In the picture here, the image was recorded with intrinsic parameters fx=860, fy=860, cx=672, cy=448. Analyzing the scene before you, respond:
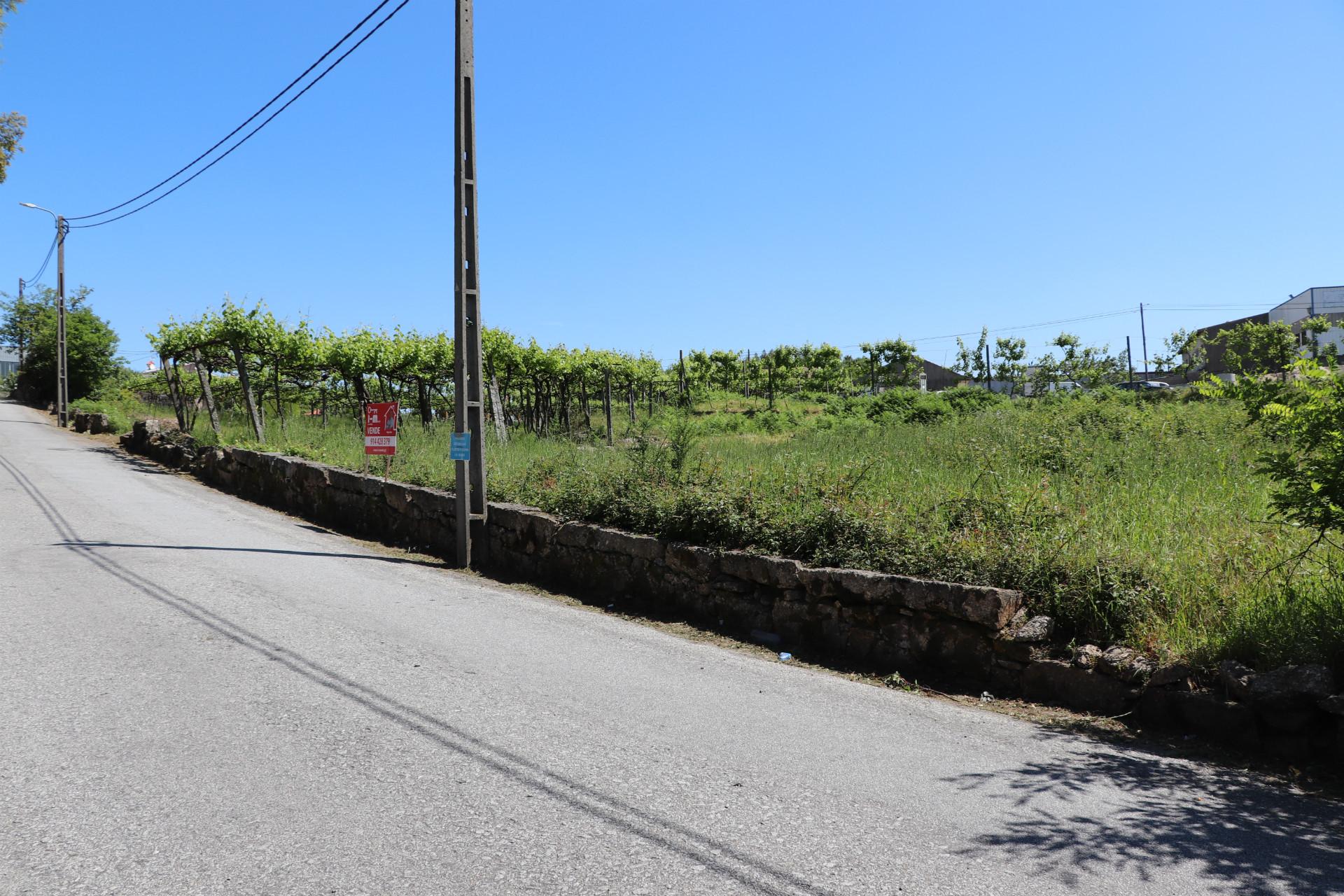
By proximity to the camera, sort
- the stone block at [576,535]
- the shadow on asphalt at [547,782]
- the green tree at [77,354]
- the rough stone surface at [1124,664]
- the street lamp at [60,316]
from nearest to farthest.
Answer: the shadow on asphalt at [547,782]
the rough stone surface at [1124,664]
the stone block at [576,535]
the street lamp at [60,316]
the green tree at [77,354]

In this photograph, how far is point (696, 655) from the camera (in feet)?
22.8

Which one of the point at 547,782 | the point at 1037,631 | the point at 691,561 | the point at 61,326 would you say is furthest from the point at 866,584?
the point at 61,326

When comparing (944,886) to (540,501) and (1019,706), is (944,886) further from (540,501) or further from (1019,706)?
(540,501)

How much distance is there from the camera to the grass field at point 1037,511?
5469mm

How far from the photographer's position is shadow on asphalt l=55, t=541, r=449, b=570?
34.7 ft

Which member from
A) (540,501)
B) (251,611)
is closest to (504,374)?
(540,501)

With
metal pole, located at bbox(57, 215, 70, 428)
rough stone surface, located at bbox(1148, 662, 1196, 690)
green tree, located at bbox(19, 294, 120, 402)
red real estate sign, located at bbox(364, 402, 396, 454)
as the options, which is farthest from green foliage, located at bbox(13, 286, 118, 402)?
rough stone surface, located at bbox(1148, 662, 1196, 690)

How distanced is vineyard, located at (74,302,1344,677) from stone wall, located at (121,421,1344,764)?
23 cm

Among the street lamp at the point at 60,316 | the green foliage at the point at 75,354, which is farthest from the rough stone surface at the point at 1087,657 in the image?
the green foliage at the point at 75,354

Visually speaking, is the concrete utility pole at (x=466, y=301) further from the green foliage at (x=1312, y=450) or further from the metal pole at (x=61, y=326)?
the metal pole at (x=61, y=326)

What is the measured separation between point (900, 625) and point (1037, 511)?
1648 mm

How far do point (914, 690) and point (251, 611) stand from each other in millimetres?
5683

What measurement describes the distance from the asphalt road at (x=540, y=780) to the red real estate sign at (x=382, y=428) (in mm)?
5554

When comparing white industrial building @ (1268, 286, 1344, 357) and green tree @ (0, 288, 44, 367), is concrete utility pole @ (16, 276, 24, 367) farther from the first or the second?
white industrial building @ (1268, 286, 1344, 357)
